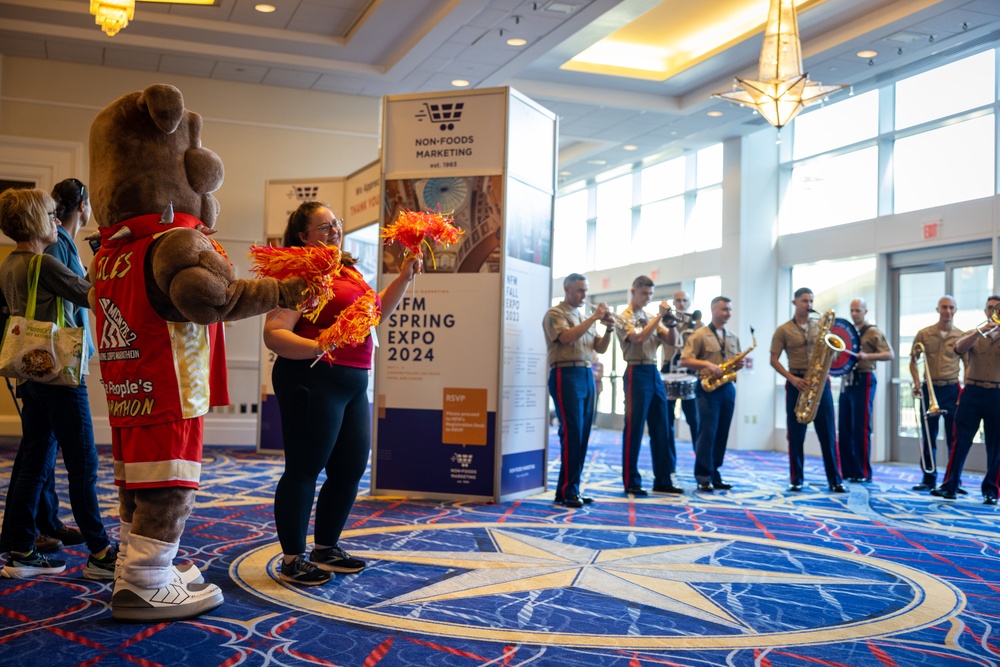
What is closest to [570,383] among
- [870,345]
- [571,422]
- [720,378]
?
[571,422]

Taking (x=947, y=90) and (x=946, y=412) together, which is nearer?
(x=946, y=412)

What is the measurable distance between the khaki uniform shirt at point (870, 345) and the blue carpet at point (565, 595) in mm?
2234

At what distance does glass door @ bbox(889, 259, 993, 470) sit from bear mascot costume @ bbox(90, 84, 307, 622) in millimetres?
8752

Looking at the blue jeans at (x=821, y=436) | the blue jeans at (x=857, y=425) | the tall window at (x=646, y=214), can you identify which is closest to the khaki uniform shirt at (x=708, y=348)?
the blue jeans at (x=821, y=436)

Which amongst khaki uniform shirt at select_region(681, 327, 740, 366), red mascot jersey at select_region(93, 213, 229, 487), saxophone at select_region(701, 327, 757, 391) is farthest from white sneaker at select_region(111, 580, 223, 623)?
Answer: khaki uniform shirt at select_region(681, 327, 740, 366)

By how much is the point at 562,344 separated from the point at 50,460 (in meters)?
3.43

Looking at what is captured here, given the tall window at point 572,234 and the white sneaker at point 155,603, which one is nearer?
the white sneaker at point 155,603

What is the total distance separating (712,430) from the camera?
7.39 meters

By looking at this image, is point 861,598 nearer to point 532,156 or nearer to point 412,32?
point 532,156

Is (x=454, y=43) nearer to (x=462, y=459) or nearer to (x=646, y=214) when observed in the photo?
(x=462, y=459)

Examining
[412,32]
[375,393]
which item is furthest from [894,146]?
[375,393]

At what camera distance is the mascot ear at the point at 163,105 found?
3.04 meters

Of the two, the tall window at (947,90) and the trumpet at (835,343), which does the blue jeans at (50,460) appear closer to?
the trumpet at (835,343)

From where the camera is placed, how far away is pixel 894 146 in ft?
35.5
